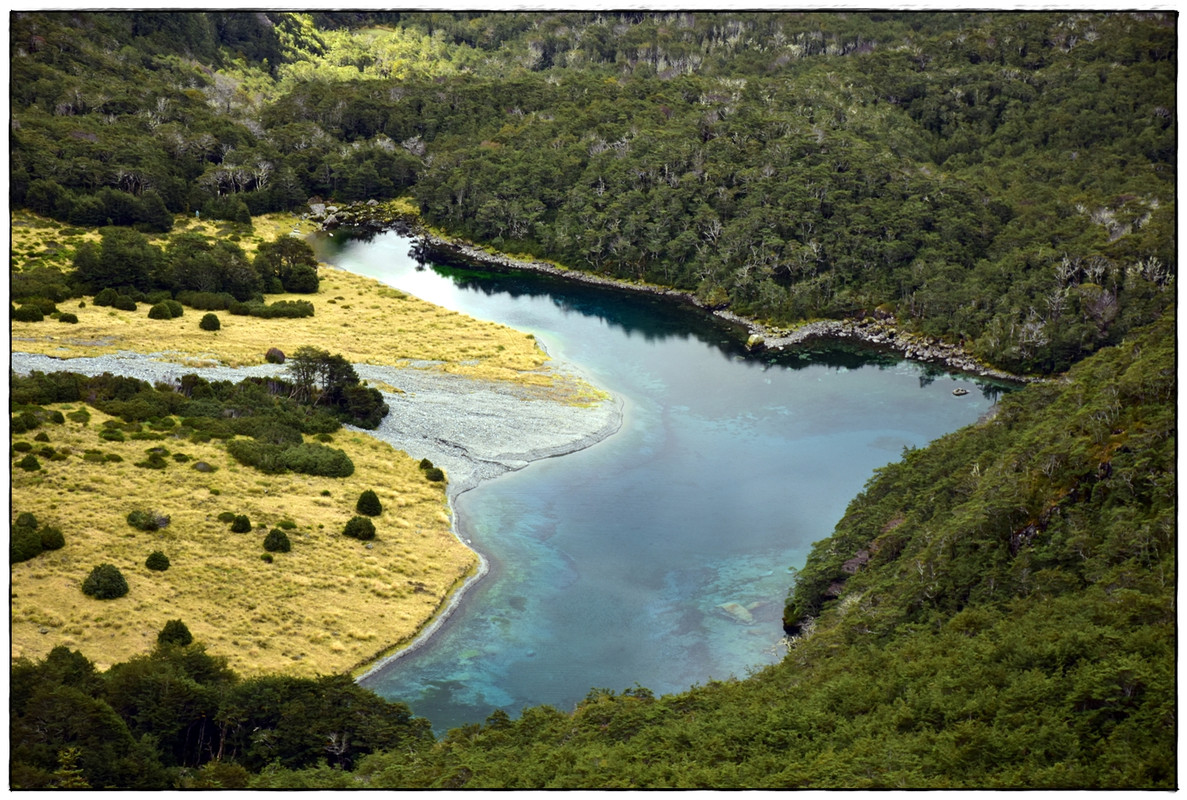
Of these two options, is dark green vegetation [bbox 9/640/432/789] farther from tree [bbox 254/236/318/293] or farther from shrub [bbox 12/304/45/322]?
tree [bbox 254/236/318/293]

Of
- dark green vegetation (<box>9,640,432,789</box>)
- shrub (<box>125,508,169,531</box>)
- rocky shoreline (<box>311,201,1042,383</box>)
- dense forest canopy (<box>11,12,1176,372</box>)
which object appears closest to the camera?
dark green vegetation (<box>9,640,432,789</box>)

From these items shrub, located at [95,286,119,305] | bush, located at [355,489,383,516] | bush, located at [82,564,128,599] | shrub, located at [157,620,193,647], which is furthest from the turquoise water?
shrub, located at [95,286,119,305]

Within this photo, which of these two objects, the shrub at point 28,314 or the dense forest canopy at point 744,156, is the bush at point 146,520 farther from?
the dense forest canopy at point 744,156

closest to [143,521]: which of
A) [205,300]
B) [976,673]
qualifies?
[976,673]

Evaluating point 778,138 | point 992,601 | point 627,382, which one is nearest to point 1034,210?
point 778,138

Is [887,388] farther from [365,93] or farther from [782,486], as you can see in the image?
[365,93]

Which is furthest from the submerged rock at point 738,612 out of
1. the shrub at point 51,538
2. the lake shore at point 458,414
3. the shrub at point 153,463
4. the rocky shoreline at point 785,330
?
the rocky shoreline at point 785,330

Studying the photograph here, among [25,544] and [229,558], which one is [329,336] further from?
[25,544]
